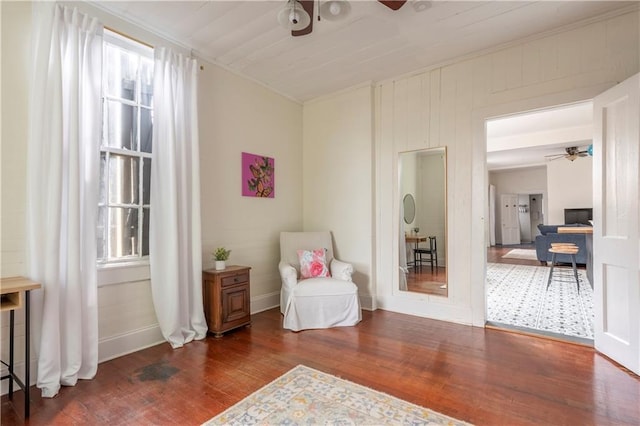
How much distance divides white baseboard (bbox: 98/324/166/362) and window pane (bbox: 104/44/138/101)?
208cm

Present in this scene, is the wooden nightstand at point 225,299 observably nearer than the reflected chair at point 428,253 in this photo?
Yes

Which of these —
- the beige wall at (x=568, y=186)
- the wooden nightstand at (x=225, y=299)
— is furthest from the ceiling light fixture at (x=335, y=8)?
the beige wall at (x=568, y=186)

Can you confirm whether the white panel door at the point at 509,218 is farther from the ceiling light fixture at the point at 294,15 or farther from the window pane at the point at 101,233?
the window pane at the point at 101,233

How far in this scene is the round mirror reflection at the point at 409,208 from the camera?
3.92 metres

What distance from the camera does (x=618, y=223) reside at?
2.51 metres

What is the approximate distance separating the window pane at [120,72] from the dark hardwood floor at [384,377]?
7.51ft

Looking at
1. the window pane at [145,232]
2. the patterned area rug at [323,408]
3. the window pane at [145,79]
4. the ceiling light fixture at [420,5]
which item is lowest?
the patterned area rug at [323,408]

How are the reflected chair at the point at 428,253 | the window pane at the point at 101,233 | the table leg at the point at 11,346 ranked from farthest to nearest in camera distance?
the reflected chair at the point at 428,253, the window pane at the point at 101,233, the table leg at the point at 11,346

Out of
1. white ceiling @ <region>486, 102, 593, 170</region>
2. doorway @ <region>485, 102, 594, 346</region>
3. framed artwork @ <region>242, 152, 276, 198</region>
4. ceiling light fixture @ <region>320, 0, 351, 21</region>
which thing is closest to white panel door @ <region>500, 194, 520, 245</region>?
doorway @ <region>485, 102, 594, 346</region>

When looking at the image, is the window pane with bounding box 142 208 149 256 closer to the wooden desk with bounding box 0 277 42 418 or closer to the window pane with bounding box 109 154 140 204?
the window pane with bounding box 109 154 140 204

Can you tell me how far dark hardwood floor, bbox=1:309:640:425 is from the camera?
186 centimetres

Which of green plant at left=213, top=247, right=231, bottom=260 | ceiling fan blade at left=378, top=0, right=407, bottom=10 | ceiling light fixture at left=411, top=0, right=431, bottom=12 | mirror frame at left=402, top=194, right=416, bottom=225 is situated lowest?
green plant at left=213, top=247, right=231, bottom=260

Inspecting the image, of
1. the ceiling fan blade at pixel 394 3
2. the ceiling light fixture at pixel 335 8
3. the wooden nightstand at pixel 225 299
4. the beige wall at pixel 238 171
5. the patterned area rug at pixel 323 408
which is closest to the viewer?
the patterned area rug at pixel 323 408

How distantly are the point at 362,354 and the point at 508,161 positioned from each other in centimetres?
923
